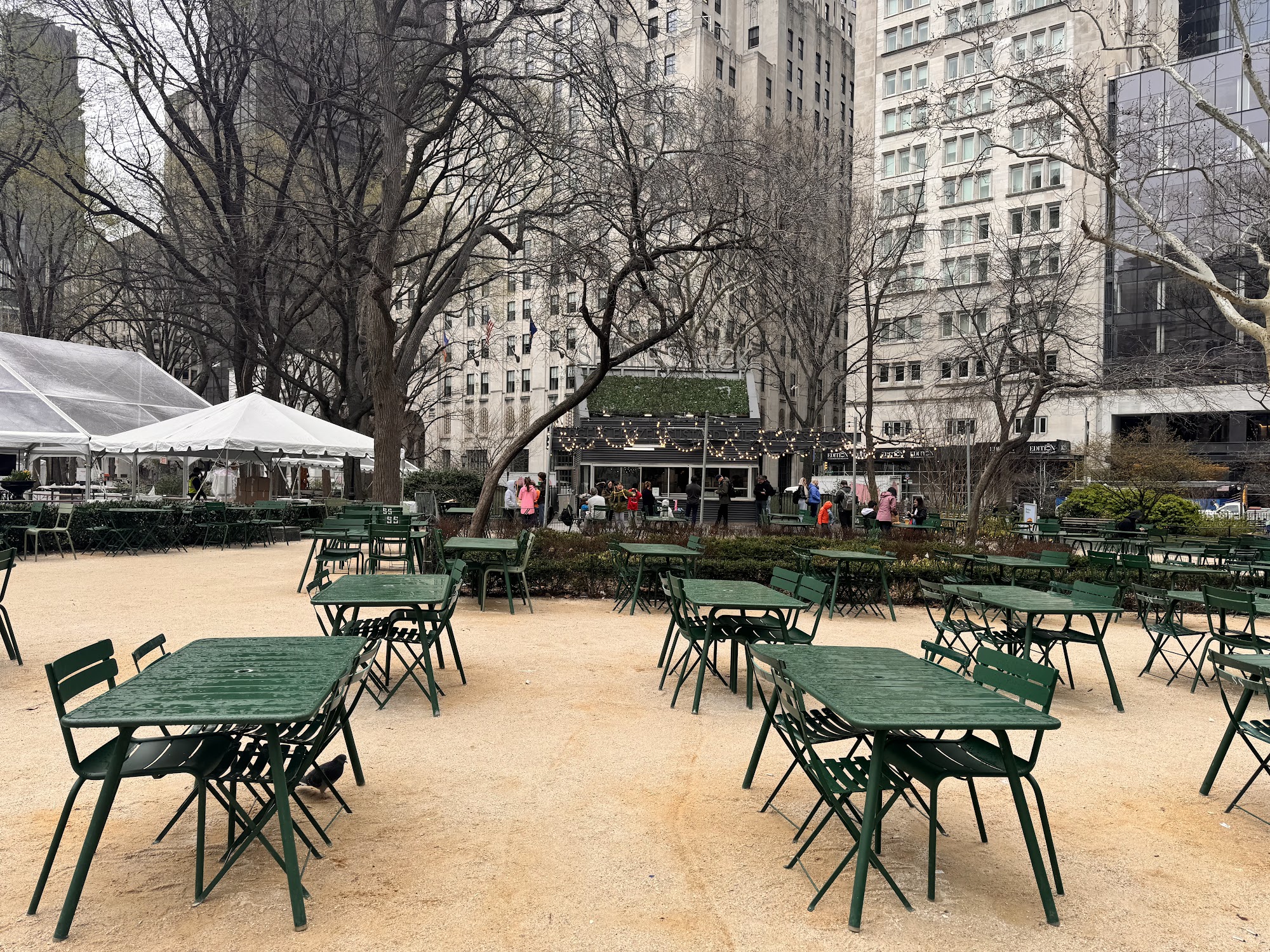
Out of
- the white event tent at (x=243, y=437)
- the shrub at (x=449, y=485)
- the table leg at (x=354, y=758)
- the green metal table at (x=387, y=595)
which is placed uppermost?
the white event tent at (x=243, y=437)

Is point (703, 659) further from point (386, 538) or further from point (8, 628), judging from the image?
point (386, 538)

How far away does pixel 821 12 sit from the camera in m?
70.6

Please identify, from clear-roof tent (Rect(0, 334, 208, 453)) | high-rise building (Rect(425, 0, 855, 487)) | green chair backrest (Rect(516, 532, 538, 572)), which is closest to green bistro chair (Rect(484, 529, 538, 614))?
green chair backrest (Rect(516, 532, 538, 572))

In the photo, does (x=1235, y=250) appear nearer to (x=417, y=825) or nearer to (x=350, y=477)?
(x=350, y=477)

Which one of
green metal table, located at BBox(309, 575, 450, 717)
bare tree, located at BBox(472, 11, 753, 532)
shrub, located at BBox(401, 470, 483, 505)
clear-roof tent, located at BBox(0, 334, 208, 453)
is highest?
bare tree, located at BBox(472, 11, 753, 532)

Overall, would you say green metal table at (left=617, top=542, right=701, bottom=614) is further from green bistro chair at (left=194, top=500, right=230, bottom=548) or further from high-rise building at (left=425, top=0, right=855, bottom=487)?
high-rise building at (left=425, top=0, right=855, bottom=487)

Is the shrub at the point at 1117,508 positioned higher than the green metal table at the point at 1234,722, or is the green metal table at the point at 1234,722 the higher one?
the shrub at the point at 1117,508

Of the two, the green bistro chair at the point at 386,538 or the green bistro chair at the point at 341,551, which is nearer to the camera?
the green bistro chair at the point at 341,551

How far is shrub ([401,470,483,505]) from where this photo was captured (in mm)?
29809

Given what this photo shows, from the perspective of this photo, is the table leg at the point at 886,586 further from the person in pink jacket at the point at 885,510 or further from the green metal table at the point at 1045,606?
the person in pink jacket at the point at 885,510

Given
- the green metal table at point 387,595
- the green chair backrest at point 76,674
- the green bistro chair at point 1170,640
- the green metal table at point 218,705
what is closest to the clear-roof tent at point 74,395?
the green metal table at point 387,595

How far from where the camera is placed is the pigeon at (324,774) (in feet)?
13.6

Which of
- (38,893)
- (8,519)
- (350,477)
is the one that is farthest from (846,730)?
(350,477)

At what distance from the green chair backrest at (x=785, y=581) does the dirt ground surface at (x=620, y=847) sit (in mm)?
1076
